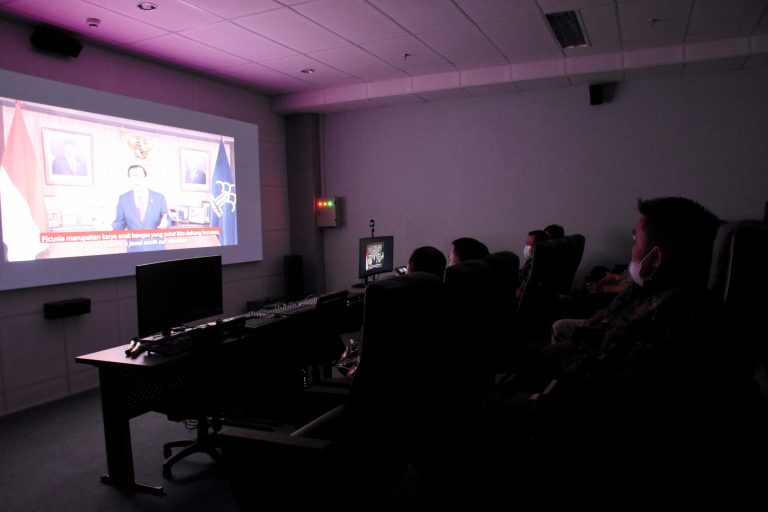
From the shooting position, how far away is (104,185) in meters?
4.43

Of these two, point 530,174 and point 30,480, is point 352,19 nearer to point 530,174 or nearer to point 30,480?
point 530,174

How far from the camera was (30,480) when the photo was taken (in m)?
2.79

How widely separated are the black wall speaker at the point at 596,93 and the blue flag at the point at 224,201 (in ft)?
13.6

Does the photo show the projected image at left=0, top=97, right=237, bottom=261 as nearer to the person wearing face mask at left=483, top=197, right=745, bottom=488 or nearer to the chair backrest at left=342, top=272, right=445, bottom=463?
the chair backrest at left=342, top=272, right=445, bottom=463

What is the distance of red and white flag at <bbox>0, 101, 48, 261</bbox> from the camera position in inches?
149

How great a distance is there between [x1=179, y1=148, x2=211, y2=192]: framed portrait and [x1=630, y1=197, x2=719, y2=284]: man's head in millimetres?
4582

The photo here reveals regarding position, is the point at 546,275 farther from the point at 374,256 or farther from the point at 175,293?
the point at 175,293

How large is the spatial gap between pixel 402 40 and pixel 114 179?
286cm

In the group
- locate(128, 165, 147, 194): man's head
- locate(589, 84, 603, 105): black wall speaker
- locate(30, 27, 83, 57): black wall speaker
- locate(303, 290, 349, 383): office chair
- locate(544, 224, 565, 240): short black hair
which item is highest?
locate(30, 27, 83, 57): black wall speaker

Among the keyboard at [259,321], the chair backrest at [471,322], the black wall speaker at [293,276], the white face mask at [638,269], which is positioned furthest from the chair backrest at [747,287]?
the black wall speaker at [293,276]

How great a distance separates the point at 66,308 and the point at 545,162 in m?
5.05

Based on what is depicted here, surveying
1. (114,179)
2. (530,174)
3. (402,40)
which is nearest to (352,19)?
(402,40)

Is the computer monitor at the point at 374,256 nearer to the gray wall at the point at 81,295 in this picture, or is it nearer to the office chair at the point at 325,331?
the office chair at the point at 325,331

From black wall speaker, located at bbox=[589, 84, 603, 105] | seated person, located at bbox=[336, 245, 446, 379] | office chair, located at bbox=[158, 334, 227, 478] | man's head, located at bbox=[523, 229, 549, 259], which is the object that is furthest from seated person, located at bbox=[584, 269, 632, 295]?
office chair, located at bbox=[158, 334, 227, 478]
